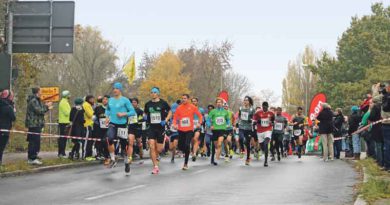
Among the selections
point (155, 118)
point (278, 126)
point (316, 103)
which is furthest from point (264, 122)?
point (316, 103)

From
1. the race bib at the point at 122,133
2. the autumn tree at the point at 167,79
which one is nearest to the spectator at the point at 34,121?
the race bib at the point at 122,133

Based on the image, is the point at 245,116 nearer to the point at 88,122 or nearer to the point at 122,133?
the point at 88,122

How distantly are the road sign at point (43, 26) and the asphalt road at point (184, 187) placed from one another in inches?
215

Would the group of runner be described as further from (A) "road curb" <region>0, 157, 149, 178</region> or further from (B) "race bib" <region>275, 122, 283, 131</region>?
(A) "road curb" <region>0, 157, 149, 178</region>

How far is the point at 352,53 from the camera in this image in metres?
79.6

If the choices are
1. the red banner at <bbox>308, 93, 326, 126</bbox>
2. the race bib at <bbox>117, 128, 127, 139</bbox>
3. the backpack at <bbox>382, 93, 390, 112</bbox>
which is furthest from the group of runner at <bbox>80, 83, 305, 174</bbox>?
the backpack at <bbox>382, 93, 390, 112</bbox>

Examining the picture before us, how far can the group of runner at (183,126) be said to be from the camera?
685 inches

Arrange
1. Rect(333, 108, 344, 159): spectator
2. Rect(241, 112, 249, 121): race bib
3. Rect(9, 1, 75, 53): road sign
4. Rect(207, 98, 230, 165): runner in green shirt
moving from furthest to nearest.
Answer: Rect(333, 108, 344, 159): spectator
Rect(241, 112, 249, 121): race bib
Rect(9, 1, 75, 53): road sign
Rect(207, 98, 230, 165): runner in green shirt

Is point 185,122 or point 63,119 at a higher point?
point 63,119

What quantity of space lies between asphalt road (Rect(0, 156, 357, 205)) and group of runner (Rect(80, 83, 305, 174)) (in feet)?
2.60

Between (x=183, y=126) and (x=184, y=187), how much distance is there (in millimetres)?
5803

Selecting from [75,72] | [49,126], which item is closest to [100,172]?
[49,126]

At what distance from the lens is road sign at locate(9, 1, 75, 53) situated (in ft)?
71.8

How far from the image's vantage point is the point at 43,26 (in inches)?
872
